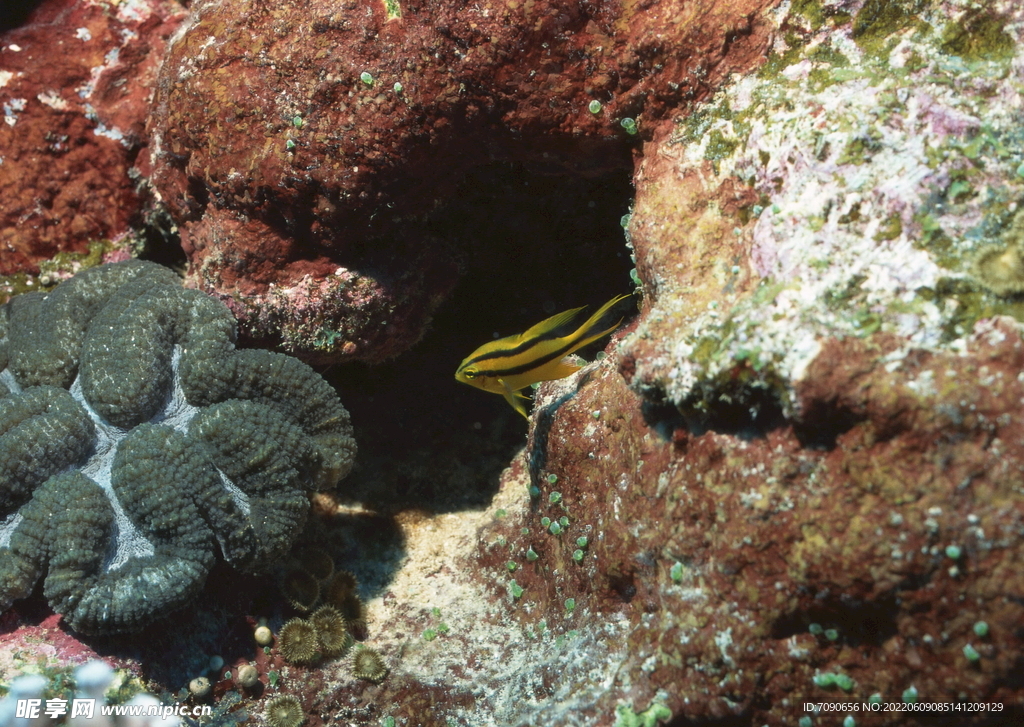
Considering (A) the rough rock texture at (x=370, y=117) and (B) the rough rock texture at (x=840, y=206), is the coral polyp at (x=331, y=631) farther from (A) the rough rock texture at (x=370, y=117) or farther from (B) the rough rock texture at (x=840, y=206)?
(B) the rough rock texture at (x=840, y=206)

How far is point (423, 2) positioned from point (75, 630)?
3.41 metres

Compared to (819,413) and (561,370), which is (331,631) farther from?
(819,413)

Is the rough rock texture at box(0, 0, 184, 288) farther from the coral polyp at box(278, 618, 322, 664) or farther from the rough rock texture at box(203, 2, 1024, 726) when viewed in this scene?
the rough rock texture at box(203, 2, 1024, 726)

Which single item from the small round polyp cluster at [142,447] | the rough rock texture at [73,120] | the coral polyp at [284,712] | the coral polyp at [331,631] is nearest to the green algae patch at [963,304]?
the small round polyp cluster at [142,447]

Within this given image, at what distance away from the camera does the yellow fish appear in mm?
3127

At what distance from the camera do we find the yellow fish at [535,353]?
313cm

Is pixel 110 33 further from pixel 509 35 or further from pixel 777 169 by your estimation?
pixel 777 169

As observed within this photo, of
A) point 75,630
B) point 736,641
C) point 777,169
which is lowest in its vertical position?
point 75,630

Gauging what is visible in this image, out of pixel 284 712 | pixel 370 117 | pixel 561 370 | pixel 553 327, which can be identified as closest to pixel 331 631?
pixel 284 712

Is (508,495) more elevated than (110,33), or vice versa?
(110,33)

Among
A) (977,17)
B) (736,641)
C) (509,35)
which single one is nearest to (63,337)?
(509,35)

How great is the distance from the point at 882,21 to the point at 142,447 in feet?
12.3

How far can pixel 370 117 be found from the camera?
3225 millimetres

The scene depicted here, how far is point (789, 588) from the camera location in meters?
2.24
